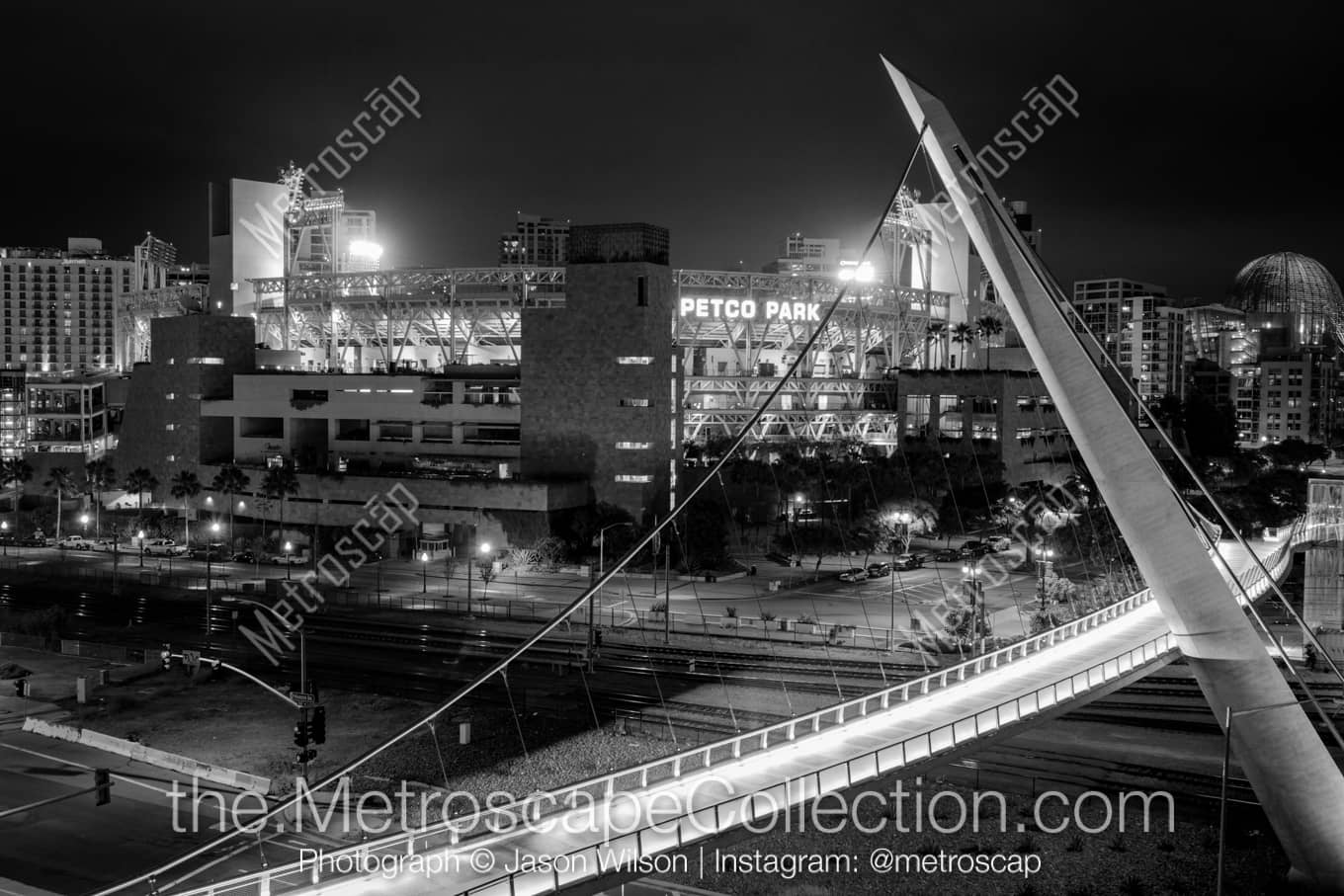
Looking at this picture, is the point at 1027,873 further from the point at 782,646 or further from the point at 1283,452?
the point at 1283,452

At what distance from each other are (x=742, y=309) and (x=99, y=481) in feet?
149

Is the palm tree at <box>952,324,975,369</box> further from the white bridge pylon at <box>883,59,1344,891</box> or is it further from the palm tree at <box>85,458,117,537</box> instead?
the white bridge pylon at <box>883,59,1344,891</box>

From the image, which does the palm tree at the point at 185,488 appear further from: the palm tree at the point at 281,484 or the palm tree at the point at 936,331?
the palm tree at the point at 936,331

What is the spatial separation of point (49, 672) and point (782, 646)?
24.6 metres

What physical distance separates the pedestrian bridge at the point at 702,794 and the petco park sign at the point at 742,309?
213 ft

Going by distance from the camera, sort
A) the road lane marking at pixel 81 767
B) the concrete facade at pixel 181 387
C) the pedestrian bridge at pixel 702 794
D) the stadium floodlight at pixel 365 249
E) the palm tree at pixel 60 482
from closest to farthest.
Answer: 1. the pedestrian bridge at pixel 702 794
2. the road lane marking at pixel 81 767
3. the palm tree at pixel 60 482
4. the concrete facade at pixel 181 387
5. the stadium floodlight at pixel 365 249

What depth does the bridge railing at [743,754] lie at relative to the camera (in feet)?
54.9

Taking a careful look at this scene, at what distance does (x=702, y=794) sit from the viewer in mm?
19016

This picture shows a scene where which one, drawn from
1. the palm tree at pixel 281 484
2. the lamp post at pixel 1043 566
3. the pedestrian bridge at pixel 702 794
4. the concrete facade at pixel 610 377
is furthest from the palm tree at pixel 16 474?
the pedestrian bridge at pixel 702 794

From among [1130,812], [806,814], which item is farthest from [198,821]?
[1130,812]

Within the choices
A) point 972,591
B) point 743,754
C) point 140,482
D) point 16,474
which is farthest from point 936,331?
point 743,754

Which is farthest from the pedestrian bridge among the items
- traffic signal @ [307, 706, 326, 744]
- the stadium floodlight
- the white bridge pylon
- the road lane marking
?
the stadium floodlight

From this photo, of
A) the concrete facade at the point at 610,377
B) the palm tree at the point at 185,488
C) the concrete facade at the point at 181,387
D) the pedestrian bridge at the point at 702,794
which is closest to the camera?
the pedestrian bridge at the point at 702,794

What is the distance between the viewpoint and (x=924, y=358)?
112000 mm
